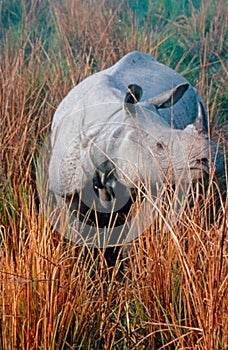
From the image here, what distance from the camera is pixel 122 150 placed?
2.79m

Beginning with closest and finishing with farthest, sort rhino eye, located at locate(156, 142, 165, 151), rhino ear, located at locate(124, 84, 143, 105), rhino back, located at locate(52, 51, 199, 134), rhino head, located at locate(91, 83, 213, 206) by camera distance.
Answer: rhino head, located at locate(91, 83, 213, 206)
rhino eye, located at locate(156, 142, 165, 151)
rhino ear, located at locate(124, 84, 143, 105)
rhino back, located at locate(52, 51, 199, 134)

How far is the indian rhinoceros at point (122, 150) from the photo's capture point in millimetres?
2582

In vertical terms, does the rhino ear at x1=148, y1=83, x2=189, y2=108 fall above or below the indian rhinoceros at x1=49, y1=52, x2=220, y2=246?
above

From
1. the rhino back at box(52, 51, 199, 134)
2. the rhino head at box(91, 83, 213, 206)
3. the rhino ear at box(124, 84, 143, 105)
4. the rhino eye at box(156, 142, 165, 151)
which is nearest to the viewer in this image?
the rhino head at box(91, 83, 213, 206)

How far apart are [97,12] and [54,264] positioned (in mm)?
4499

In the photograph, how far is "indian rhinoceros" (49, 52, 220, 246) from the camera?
2.58 metres

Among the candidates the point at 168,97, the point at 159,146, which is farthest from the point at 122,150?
the point at 168,97

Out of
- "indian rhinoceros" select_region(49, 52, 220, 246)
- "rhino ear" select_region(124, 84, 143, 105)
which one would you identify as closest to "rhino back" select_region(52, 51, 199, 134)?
"indian rhinoceros" select_region(49, 52, 220, 246)

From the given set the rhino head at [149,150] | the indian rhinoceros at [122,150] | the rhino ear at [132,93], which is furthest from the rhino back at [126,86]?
the rhino head at [149,150]

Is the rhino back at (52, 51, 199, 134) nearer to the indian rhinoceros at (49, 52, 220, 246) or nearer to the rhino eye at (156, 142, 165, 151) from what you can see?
the indian rhinoceros at (49, 52, 220, 246)

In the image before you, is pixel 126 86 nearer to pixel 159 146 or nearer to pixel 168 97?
pixel 168 97

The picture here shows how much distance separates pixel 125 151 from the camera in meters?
2.78

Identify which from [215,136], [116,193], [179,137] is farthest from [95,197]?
[215,136]

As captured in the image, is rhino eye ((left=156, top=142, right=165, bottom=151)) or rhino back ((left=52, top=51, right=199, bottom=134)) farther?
rhino back ((left=52, top=51, right=199, bottom=134))
